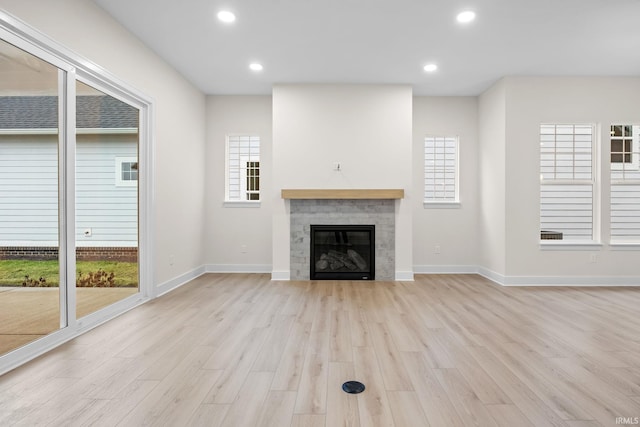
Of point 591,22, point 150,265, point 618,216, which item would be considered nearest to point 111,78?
point 150,265

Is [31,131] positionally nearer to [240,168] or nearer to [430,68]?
[240,168]

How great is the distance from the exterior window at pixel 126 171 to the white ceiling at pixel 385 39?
135 centimetres

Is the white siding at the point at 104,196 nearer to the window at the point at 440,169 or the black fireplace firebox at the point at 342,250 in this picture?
the black fireplace firebox at the point at 342,250

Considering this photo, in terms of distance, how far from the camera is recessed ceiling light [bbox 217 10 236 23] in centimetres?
346

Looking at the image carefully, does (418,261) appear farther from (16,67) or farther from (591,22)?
(16,67)

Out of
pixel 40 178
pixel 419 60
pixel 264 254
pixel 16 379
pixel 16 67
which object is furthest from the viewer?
pixel 264 254

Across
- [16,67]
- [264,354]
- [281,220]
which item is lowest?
[264,354]

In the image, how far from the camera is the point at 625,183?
16.9 ft

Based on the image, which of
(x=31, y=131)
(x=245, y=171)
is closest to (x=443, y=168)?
(x=245, y=171)

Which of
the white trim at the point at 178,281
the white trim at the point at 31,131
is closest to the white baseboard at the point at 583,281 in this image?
the white trim at the point at 178,281

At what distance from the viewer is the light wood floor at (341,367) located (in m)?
1.86

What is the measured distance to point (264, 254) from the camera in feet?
19.7

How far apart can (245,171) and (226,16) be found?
9.45 ft

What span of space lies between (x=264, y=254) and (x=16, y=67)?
13.3 ft
